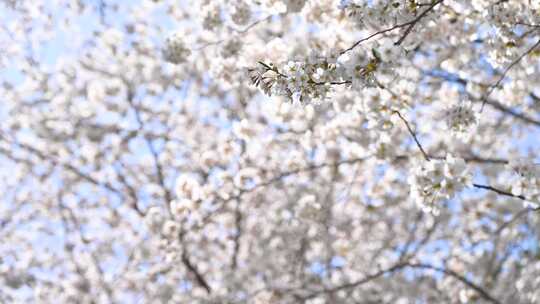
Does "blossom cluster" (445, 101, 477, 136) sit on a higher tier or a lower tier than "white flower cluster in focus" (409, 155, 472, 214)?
higher

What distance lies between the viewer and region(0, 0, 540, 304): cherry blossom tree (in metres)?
5.25

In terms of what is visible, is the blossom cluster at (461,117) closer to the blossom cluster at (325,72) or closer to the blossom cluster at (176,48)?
the blossom cluster at (325,72)

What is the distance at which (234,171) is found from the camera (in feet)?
21.1

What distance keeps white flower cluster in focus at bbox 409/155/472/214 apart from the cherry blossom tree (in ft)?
5.38

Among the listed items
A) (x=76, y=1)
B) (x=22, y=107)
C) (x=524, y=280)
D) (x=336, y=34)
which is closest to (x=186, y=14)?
(x=76, y=1)

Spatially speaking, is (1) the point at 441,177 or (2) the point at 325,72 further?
(1) the point at 441,177

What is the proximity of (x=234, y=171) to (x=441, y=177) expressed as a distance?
152 inches

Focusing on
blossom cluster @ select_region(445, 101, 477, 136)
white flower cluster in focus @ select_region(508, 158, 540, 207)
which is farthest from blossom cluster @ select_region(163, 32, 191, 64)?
white flower cluster in focus @ select_region(508, 158, 540, 207)

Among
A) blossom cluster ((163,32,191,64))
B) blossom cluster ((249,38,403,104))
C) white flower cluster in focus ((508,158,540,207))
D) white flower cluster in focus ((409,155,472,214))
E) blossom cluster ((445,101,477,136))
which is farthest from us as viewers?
blossom cluster ((163,32,191,64))

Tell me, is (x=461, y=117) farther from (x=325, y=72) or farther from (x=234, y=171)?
(x=234, y=171)

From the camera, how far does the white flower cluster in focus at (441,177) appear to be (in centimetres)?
275

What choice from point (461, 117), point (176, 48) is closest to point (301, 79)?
point (461, 117)

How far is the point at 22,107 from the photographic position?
8812 mm

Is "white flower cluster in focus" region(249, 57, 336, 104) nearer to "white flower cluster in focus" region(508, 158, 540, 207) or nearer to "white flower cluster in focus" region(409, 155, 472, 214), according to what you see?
"white flower cluster in focus" region(409, 155, 472, 214)
